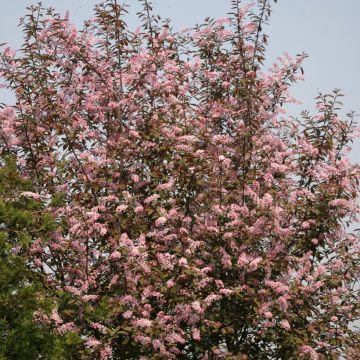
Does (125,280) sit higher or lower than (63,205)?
lower

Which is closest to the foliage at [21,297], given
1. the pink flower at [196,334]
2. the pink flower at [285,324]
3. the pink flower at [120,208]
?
the pink flower at [120,208]

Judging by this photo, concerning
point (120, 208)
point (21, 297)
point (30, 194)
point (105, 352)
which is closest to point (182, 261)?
point (120, 208)

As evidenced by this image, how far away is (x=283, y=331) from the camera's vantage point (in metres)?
11.0

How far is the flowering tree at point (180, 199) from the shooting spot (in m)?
10.5

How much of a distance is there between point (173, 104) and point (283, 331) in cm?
437

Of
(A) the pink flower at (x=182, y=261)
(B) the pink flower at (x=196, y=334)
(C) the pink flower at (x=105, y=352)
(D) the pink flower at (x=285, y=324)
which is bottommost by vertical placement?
(C) the pink flower at (x=105, y=352)

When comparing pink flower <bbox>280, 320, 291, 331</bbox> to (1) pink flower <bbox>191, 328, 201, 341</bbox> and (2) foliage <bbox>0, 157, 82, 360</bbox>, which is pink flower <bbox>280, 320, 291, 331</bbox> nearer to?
(1) pink flower <bbox>191, 328, 201, 341</bbox>

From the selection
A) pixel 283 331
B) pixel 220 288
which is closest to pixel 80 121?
pixel 220 288

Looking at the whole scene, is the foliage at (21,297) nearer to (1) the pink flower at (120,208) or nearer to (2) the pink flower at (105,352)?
(2) the pink flower at (105,352)

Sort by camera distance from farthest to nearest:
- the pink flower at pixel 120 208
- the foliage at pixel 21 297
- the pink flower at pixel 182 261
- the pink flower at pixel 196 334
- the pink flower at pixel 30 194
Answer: the pink flower at pixel 30 194 → the pink flower at pixel 120 208 → the foliage at pixel 21 297 → the pink flower at pixel 182 261 → the pink flower at pixel 196 334

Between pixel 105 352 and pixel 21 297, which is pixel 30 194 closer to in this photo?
pixel 21 297

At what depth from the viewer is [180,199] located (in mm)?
11508

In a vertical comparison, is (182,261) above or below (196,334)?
above

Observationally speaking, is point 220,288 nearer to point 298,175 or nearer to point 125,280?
point 125,280
